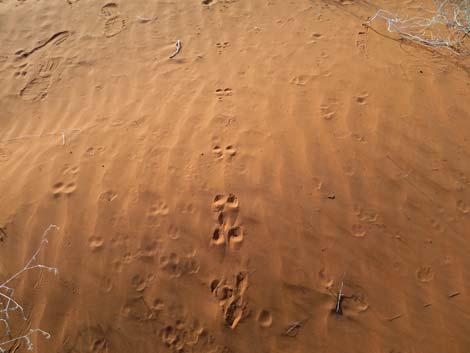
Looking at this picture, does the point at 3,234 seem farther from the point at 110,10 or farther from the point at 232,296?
the point at 110,10

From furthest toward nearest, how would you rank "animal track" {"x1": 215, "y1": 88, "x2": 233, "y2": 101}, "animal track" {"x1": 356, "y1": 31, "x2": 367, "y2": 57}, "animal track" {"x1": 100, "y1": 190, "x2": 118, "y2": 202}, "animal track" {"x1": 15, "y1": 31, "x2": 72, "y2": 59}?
1. "animal track" {"x1": 15, "y1": 31, "x2": 72, "y2": 59}
2. "animal track" {"x1": 356, "y1": 31, "x2": 367, "y2": 57}
3. "animal track" {"x1": 215, "y1": 88, "x2": 233, "y2": 101}
4. "animal track" {"x1": 100, "y1": 190, "x2": 118, "y2": 202}

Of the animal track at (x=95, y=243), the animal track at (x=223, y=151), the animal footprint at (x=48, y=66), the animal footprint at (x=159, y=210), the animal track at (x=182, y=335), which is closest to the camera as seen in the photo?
the animal track at (x=182, y=335)

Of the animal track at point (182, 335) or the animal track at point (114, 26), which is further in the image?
the animal track at point (114, 26)

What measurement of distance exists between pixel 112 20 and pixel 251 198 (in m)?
3.88

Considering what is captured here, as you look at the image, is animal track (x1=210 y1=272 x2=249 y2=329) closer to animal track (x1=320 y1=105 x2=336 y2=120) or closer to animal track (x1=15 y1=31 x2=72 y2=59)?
animal track (x1=320 y1=105 x2=336 y2=120)

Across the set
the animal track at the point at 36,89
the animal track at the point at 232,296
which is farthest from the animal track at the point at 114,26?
the animal track at the point at 232,296

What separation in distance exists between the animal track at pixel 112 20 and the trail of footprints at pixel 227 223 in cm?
339

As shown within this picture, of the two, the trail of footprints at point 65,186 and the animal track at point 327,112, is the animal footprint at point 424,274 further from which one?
the trail of footprints at point 65,186

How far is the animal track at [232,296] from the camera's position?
2320 millimetres

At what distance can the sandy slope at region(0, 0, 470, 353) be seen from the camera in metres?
2.32

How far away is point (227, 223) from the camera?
8.66 ft

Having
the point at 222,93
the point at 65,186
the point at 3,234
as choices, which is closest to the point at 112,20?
the point at 222,93

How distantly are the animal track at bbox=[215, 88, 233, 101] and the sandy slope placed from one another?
2cm

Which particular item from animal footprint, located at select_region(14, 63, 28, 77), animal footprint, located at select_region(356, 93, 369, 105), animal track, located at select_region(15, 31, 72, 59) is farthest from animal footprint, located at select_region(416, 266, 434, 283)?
animal track, located at select_region(15, 31, 72, 59)
